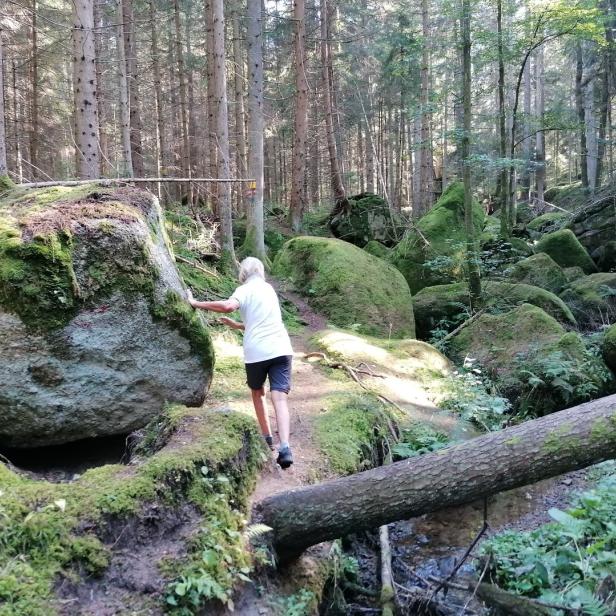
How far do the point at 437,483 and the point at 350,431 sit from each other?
95.6 inches

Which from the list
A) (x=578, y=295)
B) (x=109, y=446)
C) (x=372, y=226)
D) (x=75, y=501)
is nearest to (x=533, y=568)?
(x=75, y=501)

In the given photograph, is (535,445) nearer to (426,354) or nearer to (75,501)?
(75,501)

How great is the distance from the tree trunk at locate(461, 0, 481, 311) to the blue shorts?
7.99 meters

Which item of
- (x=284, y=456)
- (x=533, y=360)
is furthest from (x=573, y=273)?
(x=284, y=456)

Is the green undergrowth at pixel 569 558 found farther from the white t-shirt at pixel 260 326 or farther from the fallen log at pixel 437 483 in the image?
the white t-shirt at pixel 260 326

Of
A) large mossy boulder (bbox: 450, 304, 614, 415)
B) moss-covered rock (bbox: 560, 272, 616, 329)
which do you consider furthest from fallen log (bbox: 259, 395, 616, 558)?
moss-covered rock (bbox: 560, 272, 616, 329)

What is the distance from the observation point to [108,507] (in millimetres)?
3375

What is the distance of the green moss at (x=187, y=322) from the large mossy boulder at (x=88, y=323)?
1cm

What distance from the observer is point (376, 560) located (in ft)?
17.3

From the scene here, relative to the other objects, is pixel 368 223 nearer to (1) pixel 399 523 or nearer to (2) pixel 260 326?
(1) pixel 399 523

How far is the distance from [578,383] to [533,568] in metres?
4.77

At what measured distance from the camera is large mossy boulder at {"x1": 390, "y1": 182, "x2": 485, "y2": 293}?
604 inches

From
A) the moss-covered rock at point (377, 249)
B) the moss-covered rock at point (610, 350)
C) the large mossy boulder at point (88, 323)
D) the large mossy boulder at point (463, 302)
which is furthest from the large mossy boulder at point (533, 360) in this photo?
the moss-covered rock at point (377, 249)

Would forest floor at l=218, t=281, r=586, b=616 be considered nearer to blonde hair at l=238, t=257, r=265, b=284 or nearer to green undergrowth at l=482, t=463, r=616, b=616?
green undergrowth at l=482, t=463, r=616, b=616
